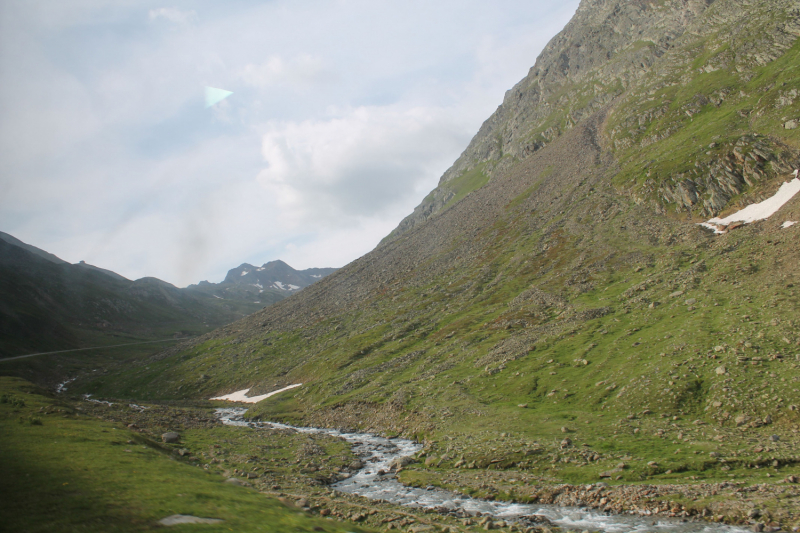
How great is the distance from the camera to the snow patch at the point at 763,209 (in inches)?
2677

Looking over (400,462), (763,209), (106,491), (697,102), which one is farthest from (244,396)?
(697,102)

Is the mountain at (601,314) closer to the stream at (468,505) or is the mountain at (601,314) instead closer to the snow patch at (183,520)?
the stream at (468,505)

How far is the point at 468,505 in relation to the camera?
26.9 metres

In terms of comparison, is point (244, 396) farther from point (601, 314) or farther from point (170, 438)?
point (601, 314)

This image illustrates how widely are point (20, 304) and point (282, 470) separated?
202403 millimetres

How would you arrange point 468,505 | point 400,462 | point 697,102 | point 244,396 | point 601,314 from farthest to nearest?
point 697,102, point 244,396, point 601,314, point 400,462, point 468,505

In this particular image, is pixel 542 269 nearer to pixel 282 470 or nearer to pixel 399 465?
pixel 399 465

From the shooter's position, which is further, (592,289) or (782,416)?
(592,289)

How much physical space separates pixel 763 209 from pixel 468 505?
253ft

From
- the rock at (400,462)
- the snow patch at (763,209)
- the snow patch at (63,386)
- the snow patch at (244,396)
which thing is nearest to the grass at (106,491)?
the rock at (400,462)

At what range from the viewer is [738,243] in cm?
6456

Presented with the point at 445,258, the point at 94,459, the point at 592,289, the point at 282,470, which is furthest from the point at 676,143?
the point at 94,459

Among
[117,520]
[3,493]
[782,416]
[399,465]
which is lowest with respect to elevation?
[782,416]

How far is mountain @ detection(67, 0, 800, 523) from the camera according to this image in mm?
33812
